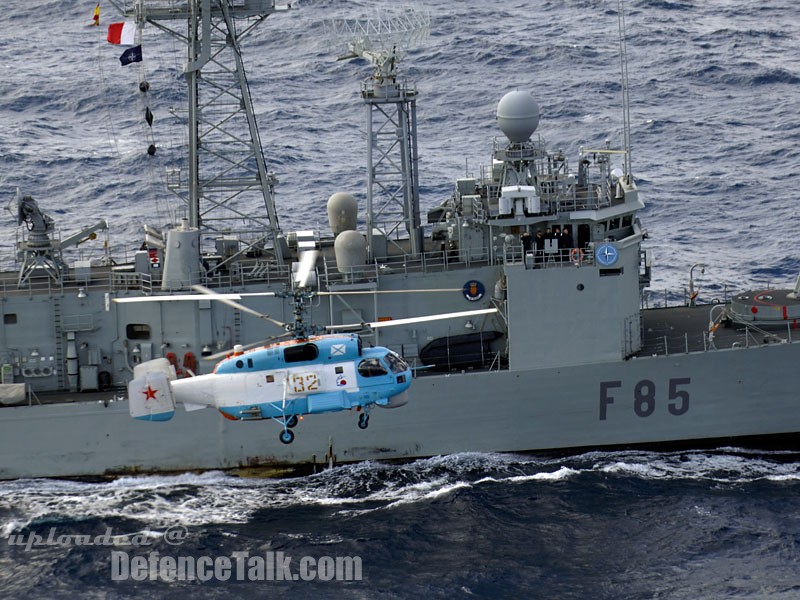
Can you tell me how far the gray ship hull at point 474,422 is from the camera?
103ft

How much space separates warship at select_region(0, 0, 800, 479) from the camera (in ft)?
103

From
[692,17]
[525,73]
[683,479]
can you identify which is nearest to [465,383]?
[683,479]

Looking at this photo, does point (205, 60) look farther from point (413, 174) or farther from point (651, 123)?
point (651, 123)

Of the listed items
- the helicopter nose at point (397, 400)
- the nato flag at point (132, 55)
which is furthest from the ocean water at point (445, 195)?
the nato flag at point (132, 55)

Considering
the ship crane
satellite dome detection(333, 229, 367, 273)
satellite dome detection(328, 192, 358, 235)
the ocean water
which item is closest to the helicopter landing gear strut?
the ocean water

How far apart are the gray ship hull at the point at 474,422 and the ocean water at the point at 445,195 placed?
514 mm

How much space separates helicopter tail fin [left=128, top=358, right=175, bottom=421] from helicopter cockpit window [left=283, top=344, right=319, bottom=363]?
247 cm

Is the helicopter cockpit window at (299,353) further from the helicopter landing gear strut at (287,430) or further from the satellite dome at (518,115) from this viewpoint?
the satellite dome at (518,115)

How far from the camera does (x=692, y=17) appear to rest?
6322 centimetres

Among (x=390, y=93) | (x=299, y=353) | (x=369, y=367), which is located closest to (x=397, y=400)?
(x=369, y=367)

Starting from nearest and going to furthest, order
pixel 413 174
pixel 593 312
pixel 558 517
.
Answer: pixel 558 517, pixel 593 312, pixel 413 174

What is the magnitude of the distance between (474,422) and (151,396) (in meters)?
8.38

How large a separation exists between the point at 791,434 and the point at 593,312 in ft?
18.5

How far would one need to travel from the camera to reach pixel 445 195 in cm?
4644
